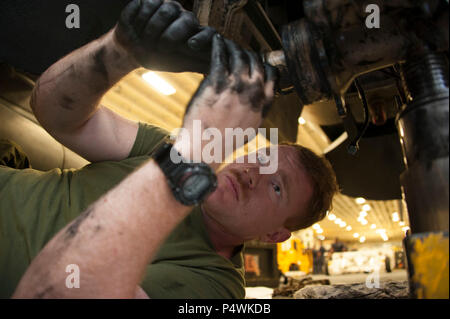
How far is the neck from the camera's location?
1206 mm

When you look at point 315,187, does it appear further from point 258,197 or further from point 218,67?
point 218,67

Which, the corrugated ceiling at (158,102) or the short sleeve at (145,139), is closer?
the short sleeve at (145,139)

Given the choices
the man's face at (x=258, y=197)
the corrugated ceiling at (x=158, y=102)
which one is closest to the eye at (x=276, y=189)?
the man's face at (x=258, y=197)

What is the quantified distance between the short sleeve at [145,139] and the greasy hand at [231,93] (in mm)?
669

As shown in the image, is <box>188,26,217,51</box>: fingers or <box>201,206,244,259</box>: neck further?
<box>201,206,244,259</box>: neck

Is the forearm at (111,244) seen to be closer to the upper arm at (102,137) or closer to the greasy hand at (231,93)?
the greasy hand at (231,93)

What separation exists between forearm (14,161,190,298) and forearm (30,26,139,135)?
47 cm

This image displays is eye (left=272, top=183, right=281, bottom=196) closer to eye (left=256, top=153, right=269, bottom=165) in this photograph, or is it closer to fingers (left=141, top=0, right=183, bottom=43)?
eye (left=256, top=153, right=269, bottom=165)

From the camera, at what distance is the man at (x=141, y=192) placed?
1.76ft

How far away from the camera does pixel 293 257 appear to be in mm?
9102

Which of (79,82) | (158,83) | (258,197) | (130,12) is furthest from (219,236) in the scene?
(158,83)

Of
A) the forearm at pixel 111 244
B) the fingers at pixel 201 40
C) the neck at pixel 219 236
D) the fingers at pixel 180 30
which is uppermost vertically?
the fingers at pixel 180 30

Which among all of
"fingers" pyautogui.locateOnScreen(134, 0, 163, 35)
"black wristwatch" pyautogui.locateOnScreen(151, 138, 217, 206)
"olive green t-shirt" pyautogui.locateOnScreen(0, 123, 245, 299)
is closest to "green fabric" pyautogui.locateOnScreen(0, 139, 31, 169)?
"olive green t-shirt" pyautogui.locateOnScreen(0, 123, 245, 299)

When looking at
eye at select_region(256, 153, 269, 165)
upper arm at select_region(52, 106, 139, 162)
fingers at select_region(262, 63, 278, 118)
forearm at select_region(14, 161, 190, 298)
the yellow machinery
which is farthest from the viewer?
the yellow machinery
